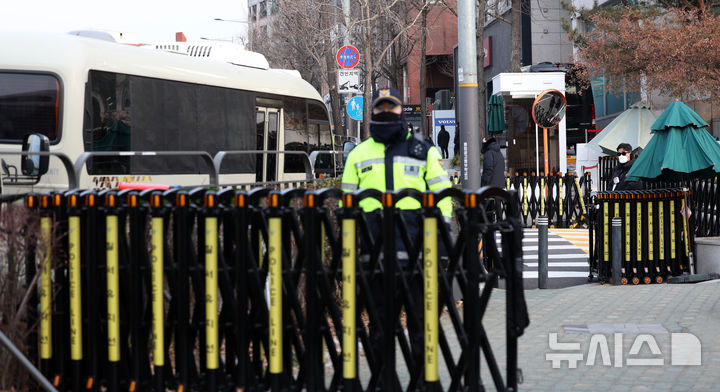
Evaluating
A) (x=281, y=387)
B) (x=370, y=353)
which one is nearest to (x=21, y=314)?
(x=281, y=387)

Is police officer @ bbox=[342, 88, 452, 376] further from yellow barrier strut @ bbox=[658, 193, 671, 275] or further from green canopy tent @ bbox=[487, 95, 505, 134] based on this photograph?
green canopy tent @ bbox=[487, 95, 505, 134]

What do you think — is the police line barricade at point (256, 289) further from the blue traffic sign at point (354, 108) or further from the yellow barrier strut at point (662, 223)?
the blue traffic sign at point (354, 108)

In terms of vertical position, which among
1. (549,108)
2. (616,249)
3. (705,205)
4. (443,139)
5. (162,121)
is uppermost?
(443,139)

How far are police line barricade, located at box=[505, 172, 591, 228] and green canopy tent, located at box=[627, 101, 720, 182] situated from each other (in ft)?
31.7

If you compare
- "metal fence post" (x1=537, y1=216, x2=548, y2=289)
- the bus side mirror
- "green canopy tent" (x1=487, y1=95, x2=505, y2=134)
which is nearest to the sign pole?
"metal fence post" (x1=537, y1=216, x2=548, y2=289)

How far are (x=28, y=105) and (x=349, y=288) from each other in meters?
9.88

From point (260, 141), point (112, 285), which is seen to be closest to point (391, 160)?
point (112, 285)

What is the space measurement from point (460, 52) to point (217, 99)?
7190 mm

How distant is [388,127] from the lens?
6484 millimetres

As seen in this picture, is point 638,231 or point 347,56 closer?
point 638,231

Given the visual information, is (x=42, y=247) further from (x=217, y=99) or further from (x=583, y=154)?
(x=583, y=154)

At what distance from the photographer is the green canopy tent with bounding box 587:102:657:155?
81.5ft

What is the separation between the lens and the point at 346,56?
78.0 feet

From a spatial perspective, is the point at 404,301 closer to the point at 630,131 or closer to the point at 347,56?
the point at 347,56
